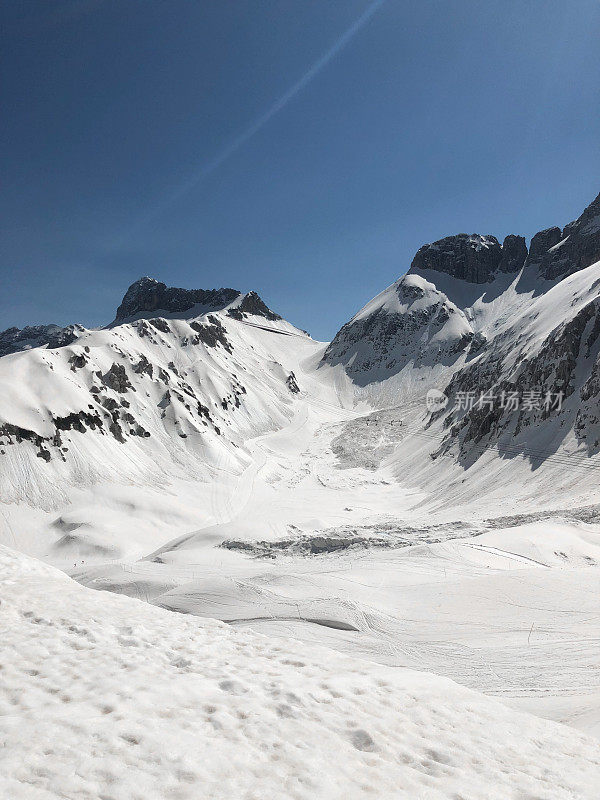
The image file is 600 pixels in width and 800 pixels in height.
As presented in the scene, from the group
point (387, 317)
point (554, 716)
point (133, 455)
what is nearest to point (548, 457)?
point (554, 716)

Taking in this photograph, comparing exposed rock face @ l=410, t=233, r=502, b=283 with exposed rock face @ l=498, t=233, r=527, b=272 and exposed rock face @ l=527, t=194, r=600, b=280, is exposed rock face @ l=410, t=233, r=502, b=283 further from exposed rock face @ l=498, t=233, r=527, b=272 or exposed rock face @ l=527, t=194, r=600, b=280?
exposed rock face @ l=527, t=194, r=600, b=280

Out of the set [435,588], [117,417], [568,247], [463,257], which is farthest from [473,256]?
[435,588]

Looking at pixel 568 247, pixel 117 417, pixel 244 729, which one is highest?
pixel 568 247

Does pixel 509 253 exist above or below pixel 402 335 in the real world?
above

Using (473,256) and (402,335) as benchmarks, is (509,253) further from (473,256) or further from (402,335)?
(402,335)

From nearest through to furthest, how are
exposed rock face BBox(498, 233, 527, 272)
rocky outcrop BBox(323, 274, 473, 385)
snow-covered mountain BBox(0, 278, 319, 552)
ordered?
snow-covered mountain BBox(0, 278, 319, 552)
rocky outcrop BBox(323, 274, 473, 385)
exposed rock face BBox(498, 233, 527, 272)

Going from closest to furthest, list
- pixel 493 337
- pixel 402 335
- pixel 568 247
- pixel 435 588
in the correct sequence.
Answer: pixel 435 588 < pixel 493 337 < pixel 568 247 < pixel 402 335

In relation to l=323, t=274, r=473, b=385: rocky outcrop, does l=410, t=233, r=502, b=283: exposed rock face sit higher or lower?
higher

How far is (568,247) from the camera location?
14512 centimetres

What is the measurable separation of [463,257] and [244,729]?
194028 mm

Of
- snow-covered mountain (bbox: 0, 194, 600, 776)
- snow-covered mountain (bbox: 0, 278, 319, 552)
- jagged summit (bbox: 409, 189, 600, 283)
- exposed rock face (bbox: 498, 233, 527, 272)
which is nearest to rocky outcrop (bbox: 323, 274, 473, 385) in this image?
snow-covered mountain (bbox: 0, 194, 600, 776)

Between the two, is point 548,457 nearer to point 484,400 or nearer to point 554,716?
point 484,400

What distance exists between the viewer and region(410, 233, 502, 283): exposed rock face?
173375mm

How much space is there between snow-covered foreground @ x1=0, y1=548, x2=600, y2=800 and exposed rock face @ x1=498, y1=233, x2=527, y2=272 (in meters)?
191
